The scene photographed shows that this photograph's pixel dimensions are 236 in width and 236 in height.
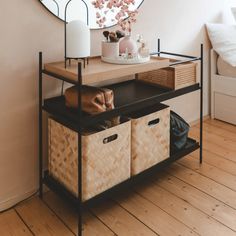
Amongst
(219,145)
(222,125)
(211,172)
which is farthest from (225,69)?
(211,172)

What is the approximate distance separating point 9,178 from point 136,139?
0.75m

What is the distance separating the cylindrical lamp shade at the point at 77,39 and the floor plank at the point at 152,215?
2.86ft

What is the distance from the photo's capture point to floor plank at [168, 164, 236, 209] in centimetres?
203

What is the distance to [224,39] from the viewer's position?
2.91 metres

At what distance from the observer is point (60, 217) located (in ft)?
6.15

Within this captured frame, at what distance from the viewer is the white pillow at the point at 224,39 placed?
2887 millimetres

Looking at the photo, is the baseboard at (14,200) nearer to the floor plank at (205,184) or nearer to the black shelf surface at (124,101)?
the black shelf surface at (124,101)

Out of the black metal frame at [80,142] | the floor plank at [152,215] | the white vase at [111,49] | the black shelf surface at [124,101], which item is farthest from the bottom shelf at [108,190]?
the white vase at [111,49]

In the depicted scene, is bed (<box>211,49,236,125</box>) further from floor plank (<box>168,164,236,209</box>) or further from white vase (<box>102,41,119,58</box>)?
white vase (<box>102,41,119,58</box>)

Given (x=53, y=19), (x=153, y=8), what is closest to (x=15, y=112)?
(x=53, y=19)

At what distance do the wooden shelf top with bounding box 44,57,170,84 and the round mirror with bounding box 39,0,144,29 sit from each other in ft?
0.85

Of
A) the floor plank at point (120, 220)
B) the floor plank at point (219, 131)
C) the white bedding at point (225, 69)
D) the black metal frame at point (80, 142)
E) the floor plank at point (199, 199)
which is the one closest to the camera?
the black metal frame at point (80, 142)

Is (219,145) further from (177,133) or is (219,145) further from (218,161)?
(177,133)

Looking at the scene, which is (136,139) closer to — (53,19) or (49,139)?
(49,139)
